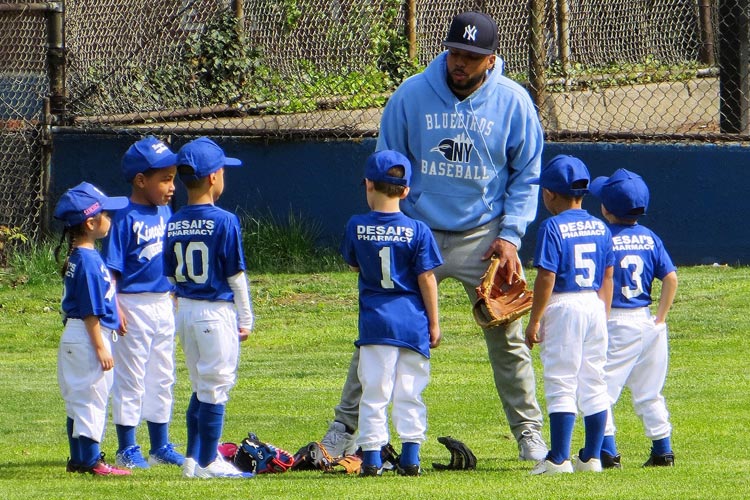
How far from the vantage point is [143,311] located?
615 centimetres

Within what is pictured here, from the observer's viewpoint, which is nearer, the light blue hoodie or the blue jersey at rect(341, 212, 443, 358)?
the blue jersey at rect(341, 212, 443, 358)

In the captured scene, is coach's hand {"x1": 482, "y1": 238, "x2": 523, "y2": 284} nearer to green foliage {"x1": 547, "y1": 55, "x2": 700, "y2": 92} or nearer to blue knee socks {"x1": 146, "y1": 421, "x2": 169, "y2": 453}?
blue knee socks {"x1": 146, "y1": 421, "x2": 169, "y2": 453}

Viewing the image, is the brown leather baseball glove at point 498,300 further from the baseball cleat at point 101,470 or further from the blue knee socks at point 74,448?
the blue knee socks at point 74,448

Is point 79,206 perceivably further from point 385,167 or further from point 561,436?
point 561,436

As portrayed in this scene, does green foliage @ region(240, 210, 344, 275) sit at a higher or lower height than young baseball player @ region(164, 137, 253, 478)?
lower

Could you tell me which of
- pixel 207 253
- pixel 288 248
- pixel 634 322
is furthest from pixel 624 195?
pixel 288 248

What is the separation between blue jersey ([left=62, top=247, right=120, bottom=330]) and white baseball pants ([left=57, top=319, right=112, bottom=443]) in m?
0.07

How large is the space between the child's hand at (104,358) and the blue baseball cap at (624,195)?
2403 millimetres

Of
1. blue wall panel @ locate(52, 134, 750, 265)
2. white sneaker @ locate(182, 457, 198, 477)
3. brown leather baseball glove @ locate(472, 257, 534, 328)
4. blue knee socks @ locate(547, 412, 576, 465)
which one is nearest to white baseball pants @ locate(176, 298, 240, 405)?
white sneaker @ locate(182, 457, 198, 477)

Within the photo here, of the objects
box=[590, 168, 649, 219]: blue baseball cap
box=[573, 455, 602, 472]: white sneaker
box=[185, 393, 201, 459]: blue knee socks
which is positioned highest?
box=[590, 168, 649, 219]: blue baseball cap

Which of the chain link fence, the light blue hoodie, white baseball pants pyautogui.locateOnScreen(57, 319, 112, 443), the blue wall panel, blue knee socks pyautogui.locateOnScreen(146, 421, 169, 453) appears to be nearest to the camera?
white baseball pants pyautogui.locateOnScreen(57, 319, 112, 443)

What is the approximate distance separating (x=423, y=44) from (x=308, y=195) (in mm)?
1871

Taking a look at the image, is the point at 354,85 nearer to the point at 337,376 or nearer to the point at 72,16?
the point at 72,16

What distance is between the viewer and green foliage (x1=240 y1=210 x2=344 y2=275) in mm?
11219
